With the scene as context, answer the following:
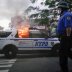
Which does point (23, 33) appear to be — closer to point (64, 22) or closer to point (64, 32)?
point (64, 32)

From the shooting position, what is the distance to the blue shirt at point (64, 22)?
8.16 meters

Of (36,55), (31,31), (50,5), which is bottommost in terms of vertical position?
(36,55)

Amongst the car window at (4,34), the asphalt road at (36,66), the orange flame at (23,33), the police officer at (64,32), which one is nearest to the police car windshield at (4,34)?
the car window at (4,34)

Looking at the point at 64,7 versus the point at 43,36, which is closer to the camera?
the point at 64,7

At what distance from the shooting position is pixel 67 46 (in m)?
8.30

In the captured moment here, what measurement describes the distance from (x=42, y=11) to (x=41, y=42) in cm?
634

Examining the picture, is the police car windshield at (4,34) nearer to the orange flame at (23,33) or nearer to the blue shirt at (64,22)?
the orange flame at (23,33)

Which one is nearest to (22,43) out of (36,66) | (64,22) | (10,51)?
(10,51)

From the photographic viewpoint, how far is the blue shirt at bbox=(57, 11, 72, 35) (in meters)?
8.16

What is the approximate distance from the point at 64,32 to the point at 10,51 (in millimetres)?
8817

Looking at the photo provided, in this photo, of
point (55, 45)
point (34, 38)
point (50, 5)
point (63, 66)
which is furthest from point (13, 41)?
point (63, 66)

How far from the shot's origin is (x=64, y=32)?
8.33 metres

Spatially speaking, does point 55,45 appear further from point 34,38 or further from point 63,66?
point 63,66

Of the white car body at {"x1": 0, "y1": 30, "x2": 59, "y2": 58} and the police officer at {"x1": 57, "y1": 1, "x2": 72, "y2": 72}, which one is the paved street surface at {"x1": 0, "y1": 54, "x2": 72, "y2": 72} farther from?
the white car body at {"x1": 0, "y1": 30, "x2": 59, "y2": 58}
